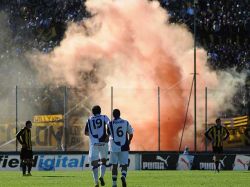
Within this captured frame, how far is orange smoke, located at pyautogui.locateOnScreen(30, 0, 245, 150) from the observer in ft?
173

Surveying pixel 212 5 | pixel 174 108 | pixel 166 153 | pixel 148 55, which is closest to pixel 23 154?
pixel 166 153

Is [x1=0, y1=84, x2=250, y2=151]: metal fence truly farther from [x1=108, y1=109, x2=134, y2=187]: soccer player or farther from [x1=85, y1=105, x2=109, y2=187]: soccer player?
[x1=108, y1=109, x2=134, y2=187]: soccer player

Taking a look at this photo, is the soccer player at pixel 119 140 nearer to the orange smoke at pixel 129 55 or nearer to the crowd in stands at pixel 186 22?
the orange smoke at pixel 129 55

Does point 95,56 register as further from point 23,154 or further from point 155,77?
point 23,154

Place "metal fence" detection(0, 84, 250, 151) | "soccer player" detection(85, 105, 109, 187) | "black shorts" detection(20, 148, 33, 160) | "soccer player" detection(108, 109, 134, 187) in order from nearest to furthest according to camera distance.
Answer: "soccer player" detection(108, 109, 134, 187)
"soccer player" detection(85, 105, 109, 187)
"black shorts" detection(20, 148, 33, 160)
"metal fence" detection(0, 84, 250, 151)

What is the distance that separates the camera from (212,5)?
57.0 m

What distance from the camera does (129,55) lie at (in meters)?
54.2

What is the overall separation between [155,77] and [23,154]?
20.1m

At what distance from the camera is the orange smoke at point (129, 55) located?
2080 inches

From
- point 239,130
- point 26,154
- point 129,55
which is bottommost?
point 26,154

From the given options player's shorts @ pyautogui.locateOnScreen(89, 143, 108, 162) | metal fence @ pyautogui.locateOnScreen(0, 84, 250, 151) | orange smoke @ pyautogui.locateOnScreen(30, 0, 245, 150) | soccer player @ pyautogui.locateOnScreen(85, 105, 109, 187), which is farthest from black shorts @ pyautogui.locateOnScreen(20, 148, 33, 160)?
orange smoke @ pyautogui.locateOnScreen(30, 0, 245, 150)

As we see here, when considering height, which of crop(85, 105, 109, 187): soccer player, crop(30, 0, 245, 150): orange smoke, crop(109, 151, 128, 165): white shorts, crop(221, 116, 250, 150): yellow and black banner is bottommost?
crop(109, 151, 128, 165): white shorts

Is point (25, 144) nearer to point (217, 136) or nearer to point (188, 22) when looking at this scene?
point (217, 136)

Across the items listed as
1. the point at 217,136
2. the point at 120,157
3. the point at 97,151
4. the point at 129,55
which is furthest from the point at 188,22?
the point at 120,157
